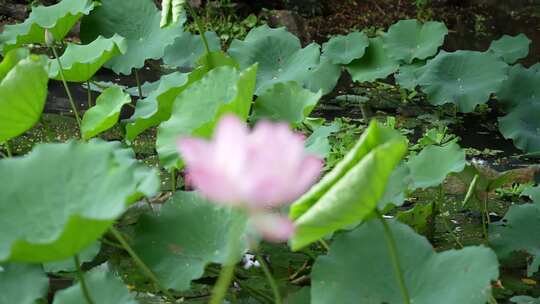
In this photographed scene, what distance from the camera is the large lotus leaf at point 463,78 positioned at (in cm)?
289

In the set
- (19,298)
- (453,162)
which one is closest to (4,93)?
(19,298)

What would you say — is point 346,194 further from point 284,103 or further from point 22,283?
point 284,103

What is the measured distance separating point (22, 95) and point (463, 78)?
183 centimetres

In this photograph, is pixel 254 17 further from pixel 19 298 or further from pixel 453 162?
pixel 19 298

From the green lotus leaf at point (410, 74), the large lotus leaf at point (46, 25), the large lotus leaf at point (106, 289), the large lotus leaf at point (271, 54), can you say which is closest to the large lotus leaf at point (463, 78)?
the green lotus leaf at point (410, 74)

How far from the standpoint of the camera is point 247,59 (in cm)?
266

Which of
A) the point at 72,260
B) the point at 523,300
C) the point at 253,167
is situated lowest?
the point at 523,300

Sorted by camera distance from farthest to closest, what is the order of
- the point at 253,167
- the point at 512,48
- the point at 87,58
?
the point at 512,48 → the point at 87,58 → the point at 253,167

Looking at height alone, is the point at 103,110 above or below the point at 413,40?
above

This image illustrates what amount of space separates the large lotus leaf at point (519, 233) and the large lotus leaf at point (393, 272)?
0.72m

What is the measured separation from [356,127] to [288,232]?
118 inches

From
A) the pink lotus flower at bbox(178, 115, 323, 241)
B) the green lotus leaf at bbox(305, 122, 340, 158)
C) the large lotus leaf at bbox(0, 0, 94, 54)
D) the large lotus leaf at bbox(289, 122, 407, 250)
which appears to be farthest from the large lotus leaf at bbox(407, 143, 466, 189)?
the pink lotus flower at bbox(178, 115, 323, 241)

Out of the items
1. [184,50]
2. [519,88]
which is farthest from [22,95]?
[519,88]

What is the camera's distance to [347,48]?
300 centimetres
